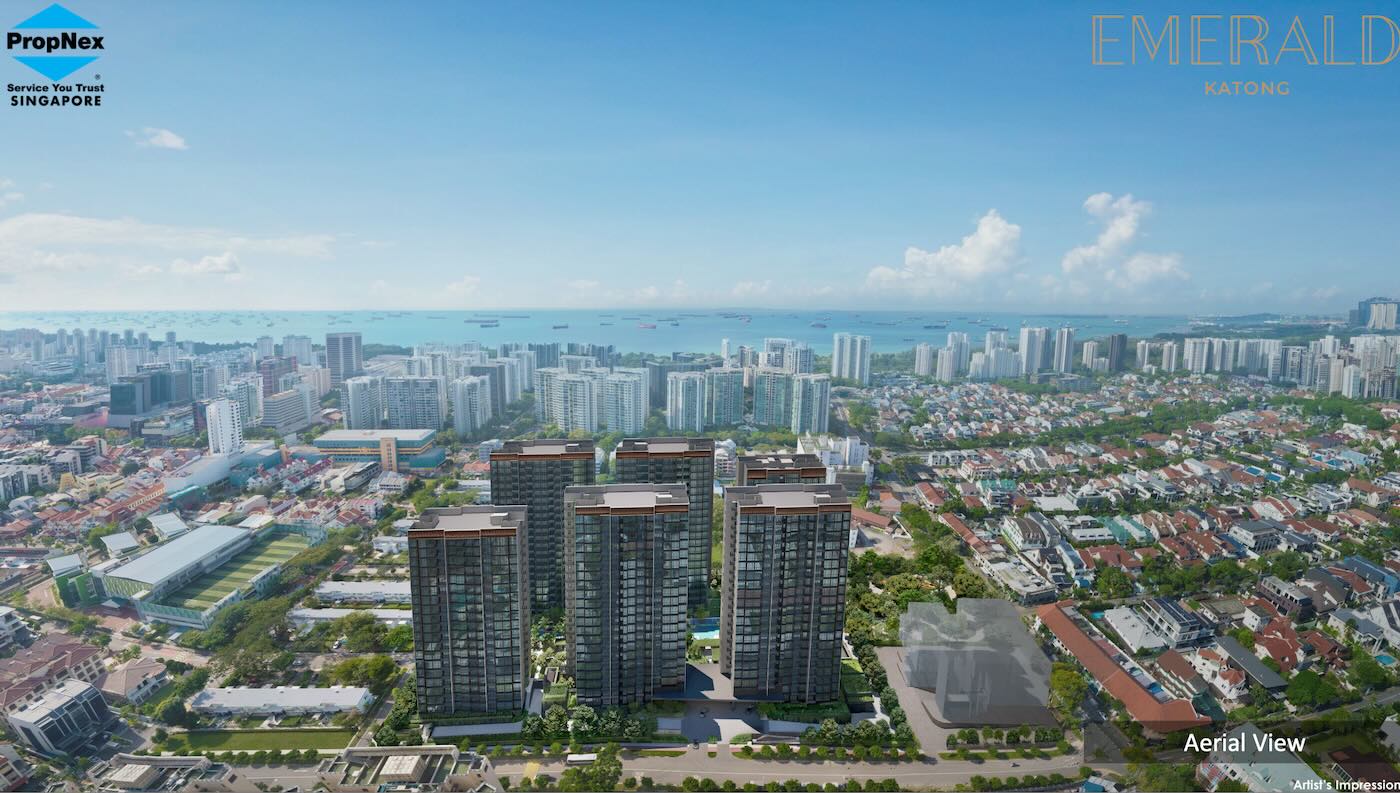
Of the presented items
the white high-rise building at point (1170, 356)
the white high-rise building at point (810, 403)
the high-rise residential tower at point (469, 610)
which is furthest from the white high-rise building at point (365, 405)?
the white high-rise building at point (1170, 356)

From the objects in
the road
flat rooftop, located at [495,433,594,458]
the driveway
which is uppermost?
flat rooftop, located at [495,433,594,458]

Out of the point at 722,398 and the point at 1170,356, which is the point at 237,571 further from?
the point at 1170,356

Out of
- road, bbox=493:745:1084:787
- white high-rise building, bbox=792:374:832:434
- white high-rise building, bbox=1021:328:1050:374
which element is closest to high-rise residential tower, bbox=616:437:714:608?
road, bbox=493:745:1084:787

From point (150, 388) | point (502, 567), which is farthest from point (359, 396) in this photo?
point (502, 567)

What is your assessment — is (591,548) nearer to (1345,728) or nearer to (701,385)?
(1345,728)

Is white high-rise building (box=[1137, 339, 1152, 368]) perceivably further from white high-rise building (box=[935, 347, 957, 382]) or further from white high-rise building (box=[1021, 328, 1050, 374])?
white high-rise building (box=[935, 347, 957, 382])

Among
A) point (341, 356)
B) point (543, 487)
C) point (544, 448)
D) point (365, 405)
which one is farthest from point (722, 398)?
point (341, 356)

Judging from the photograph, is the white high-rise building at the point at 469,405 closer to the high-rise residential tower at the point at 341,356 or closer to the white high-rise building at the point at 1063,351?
the high-rise residential tower at the point at 341,356
